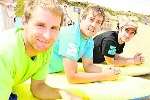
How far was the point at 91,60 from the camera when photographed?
48.6 inches

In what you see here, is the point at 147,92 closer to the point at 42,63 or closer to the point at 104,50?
the point at 104,50

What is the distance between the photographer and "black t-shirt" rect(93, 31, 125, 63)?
1246 millimetres

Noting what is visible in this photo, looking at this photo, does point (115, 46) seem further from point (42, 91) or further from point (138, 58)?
point (42, 91)

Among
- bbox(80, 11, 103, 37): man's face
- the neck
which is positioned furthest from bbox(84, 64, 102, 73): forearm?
the neck

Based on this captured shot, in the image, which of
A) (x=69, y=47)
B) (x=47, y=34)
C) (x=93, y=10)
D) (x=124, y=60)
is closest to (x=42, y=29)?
(x=47, y=34)

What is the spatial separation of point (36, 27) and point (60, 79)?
24 centimetres

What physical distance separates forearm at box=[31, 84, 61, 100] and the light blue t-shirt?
0.08m

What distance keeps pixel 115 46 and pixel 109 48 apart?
0.08 ft

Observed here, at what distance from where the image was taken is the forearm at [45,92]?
1080 mm

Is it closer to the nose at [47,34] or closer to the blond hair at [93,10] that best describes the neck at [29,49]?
the nose at [47,34]

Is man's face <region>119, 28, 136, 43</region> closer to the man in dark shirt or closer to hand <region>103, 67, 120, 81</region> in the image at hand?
the man in dark shirt

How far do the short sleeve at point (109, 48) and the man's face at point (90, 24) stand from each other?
0.25 ft

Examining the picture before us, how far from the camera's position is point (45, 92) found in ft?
3.55

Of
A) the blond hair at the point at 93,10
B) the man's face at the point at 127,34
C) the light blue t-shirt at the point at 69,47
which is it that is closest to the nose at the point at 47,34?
the light blue t-shirt at the point at 69,47
